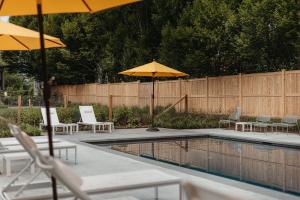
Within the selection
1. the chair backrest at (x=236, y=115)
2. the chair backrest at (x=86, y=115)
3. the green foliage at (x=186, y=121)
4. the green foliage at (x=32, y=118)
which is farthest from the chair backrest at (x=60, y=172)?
the green foliage at (x=186, y=121)

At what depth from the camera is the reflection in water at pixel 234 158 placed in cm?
854

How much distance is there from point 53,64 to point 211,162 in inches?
1051

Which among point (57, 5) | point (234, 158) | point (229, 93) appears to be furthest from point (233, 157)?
point (229, 93)

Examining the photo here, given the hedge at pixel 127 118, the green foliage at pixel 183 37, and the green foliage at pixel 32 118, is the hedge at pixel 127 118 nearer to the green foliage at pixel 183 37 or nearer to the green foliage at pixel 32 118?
the green foliage at pixel 32 118

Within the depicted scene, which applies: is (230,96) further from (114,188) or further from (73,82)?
(73,82)

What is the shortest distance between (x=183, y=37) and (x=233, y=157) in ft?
34.7

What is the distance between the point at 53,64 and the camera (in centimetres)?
3516

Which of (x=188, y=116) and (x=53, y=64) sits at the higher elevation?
(x=53, y=64)

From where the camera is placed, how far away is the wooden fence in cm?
1634

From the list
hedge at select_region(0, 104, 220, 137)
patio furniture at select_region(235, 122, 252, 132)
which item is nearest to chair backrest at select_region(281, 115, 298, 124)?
patio furniture at select_region(235, 122, 252, 132)

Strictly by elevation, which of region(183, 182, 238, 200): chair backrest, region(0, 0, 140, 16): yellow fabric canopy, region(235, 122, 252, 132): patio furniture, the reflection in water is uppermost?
region(0, 0, 140, 16): yellow fabric canopy

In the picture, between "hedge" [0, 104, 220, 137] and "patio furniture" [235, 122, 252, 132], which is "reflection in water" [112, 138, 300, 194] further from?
"hedge" [0, 104, 220, 137]

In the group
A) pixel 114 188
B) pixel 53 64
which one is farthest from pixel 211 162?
pixel 53 64

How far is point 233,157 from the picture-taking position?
11141 mm
